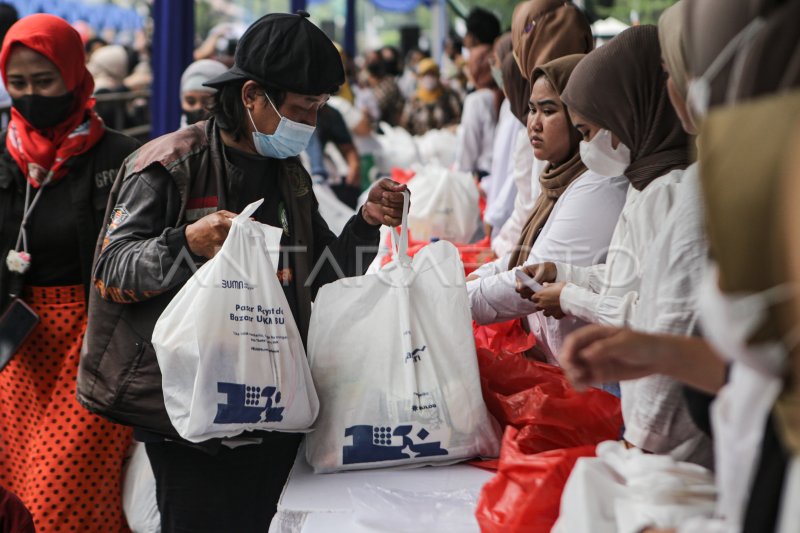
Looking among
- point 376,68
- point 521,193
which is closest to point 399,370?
point 521,193

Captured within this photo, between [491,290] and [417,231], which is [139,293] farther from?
[417,231]

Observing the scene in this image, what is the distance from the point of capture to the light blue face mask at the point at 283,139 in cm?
256

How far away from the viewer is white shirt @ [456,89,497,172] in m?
6.68

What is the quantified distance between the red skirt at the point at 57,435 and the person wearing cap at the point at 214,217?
669mm

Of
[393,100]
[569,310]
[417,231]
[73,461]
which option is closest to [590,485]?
[569,310]

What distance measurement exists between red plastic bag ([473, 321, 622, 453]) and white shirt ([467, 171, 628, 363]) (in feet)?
0.68

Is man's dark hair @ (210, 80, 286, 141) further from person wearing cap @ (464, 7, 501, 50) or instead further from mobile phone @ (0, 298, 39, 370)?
person wearing cap @ (464, 7, 501, 50)

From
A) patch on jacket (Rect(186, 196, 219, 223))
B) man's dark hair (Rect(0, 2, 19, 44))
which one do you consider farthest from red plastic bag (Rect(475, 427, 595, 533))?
man's dark hair (Rect(0, 2, 19, 44))

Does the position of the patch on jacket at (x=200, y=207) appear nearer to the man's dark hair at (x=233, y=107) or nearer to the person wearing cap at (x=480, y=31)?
the man's dark hair at (x=233, y=107)

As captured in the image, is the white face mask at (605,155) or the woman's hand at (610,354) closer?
the woman's hand at (610,354)

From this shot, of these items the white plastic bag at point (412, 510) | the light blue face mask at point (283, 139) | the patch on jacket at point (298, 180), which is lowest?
the white plastic bag at point (412, 510)

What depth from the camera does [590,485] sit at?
1.63m

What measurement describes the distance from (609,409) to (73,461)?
72.1 inches

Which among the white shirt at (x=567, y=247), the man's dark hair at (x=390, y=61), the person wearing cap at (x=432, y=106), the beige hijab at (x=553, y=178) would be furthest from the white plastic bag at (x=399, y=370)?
the man's dark hair at (x=390, y=61)
